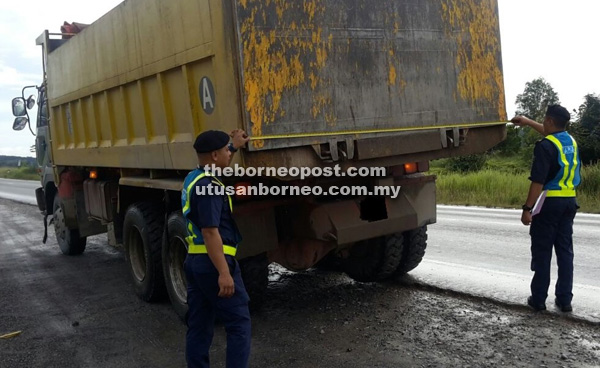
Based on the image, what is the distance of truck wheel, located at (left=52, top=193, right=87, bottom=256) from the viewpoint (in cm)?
871

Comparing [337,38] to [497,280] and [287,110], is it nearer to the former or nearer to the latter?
[287,110]

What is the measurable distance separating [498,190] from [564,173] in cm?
1050

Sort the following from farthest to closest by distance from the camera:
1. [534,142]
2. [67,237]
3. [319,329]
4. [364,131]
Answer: [534,142], [67,237], [319,329], [364,131]

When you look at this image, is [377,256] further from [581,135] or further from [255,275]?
[581,135]

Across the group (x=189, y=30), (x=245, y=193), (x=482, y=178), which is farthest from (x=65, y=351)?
(x=482, y=178)

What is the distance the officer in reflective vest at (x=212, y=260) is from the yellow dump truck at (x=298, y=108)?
536 millimetres

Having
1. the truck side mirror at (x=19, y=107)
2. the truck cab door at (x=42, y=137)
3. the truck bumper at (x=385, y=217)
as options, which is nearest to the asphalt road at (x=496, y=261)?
the truck bumper at (x=385, y=217)

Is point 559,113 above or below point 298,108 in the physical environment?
below

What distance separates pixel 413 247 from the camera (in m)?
5.85

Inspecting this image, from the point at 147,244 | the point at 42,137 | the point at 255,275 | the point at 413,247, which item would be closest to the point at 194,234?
the point at 255,275

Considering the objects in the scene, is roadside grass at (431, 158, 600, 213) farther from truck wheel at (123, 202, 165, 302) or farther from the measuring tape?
truck wheel at (123, 202, 165, 302)

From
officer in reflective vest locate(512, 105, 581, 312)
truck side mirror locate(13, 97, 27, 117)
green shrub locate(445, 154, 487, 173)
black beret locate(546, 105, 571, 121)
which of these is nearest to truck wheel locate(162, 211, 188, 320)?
officer in reflective vest locate(512, 105, 581, 312)

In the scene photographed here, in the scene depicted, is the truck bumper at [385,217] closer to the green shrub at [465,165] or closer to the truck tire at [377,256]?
the truck tire at [377,256]

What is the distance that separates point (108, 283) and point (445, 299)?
395cm
